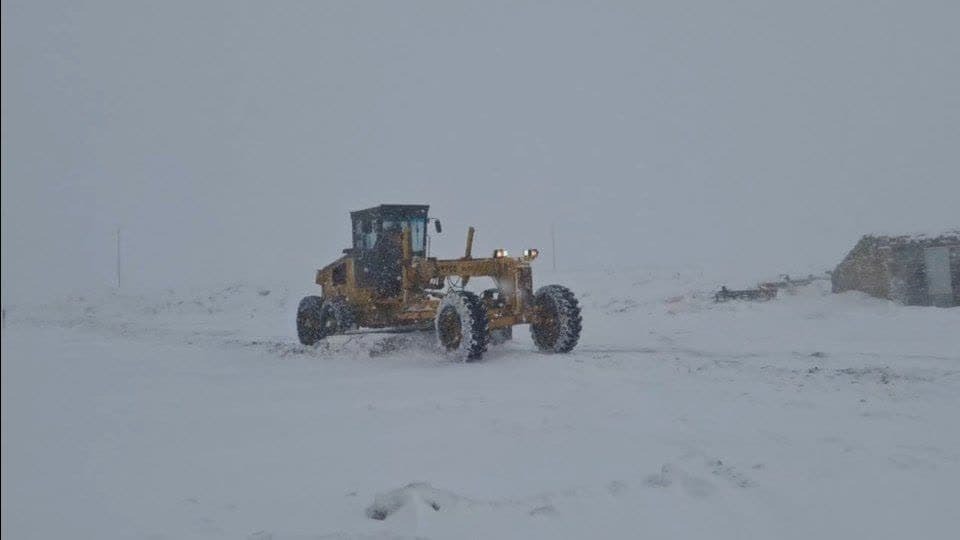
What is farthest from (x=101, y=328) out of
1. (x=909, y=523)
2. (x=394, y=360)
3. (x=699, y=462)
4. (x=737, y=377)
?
(x=909, y=523)

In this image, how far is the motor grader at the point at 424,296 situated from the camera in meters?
12.5

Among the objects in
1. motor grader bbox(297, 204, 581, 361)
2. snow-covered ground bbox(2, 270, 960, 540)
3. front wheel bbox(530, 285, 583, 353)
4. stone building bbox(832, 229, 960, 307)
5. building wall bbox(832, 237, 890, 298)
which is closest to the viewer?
snow-covered ground bbox(2, 270, 960, 540)

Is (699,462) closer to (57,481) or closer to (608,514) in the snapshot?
(608,514)

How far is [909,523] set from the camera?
4.63 m

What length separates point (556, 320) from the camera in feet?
42.9

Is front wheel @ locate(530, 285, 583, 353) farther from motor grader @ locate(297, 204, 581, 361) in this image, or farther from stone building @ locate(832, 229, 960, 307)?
stone building @ locate(832, 229, 960, 307)

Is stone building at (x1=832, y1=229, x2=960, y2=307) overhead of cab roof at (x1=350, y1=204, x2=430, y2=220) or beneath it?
beneath

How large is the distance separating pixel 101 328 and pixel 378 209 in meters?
11.4

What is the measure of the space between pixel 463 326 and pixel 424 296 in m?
2.46

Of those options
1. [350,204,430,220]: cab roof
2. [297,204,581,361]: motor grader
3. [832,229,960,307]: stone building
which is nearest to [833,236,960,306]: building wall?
[832,229,960,307]: stone building

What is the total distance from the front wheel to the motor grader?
2cm

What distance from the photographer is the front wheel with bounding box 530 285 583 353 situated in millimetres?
12688

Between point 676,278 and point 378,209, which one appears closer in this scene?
point 378,209

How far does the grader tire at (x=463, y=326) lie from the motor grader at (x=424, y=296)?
2cm
